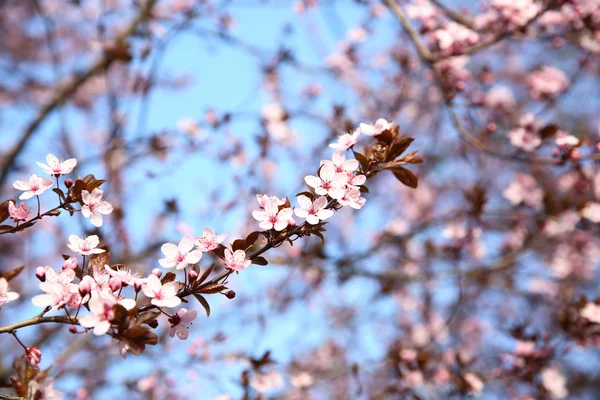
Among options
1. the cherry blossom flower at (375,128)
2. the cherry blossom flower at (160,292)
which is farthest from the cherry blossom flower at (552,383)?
the cherry blossom flower at (160,292)

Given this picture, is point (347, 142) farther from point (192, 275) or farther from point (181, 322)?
point (181, 322)

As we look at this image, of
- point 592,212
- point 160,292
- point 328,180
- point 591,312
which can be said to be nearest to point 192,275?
point 160,292

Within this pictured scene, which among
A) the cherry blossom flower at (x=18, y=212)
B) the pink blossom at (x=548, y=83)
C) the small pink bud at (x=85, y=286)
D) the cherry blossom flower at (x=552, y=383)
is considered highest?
the cherry blossom flower at (x=18, y=212)

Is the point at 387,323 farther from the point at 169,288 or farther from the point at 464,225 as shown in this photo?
the point at 169,288

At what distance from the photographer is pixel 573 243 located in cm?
492

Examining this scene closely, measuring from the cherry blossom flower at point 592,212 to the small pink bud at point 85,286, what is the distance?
121 inches

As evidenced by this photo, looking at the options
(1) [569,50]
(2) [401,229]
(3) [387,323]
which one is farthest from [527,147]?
(1) [569,50]

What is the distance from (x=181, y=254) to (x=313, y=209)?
1.40 ft

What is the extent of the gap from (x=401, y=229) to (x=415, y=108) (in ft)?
13.1

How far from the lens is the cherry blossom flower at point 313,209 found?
156 centimetres

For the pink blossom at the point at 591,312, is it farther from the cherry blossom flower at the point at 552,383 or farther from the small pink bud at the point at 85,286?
the small pink bud at the point at 85,286

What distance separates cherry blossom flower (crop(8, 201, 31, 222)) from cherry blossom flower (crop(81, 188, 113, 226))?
162mm

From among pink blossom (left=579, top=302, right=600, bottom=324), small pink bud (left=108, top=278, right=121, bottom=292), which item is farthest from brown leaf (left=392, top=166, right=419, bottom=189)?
pink blossom (left=579, top=302, right=600, bottom=324)

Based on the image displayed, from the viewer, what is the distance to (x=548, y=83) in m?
4.12
